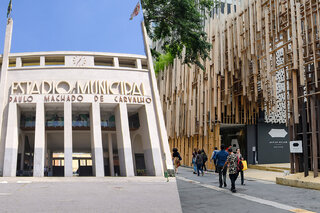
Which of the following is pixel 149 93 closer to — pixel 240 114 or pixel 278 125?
pixel 240 114

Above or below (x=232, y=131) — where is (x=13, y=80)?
above

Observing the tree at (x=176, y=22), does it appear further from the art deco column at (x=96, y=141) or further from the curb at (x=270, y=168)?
the curb at (x=270, y=168)

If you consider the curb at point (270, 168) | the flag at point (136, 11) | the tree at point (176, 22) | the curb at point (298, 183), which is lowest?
the curb at point (270, 168)

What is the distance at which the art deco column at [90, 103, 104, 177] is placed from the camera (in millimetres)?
21672

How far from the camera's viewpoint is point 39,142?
68.9 ft

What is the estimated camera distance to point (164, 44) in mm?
6949

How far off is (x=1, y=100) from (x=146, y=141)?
9.60 meters

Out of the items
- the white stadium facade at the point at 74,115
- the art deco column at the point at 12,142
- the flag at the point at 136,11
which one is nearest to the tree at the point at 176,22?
the flag at the point at 136,11

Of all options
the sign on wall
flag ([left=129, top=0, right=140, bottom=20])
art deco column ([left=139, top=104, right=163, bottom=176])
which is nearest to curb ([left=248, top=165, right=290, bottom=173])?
the sign on wall

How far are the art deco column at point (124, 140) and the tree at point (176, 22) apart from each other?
48.5 ft

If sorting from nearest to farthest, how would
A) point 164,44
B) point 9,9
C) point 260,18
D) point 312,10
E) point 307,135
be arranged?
point 9,9, point 164,44, point 312,10, point 307,135, point 260,18

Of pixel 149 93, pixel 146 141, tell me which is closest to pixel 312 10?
pixel 149 93

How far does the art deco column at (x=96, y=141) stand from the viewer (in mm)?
21672

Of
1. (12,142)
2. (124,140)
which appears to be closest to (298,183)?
(124,140)
